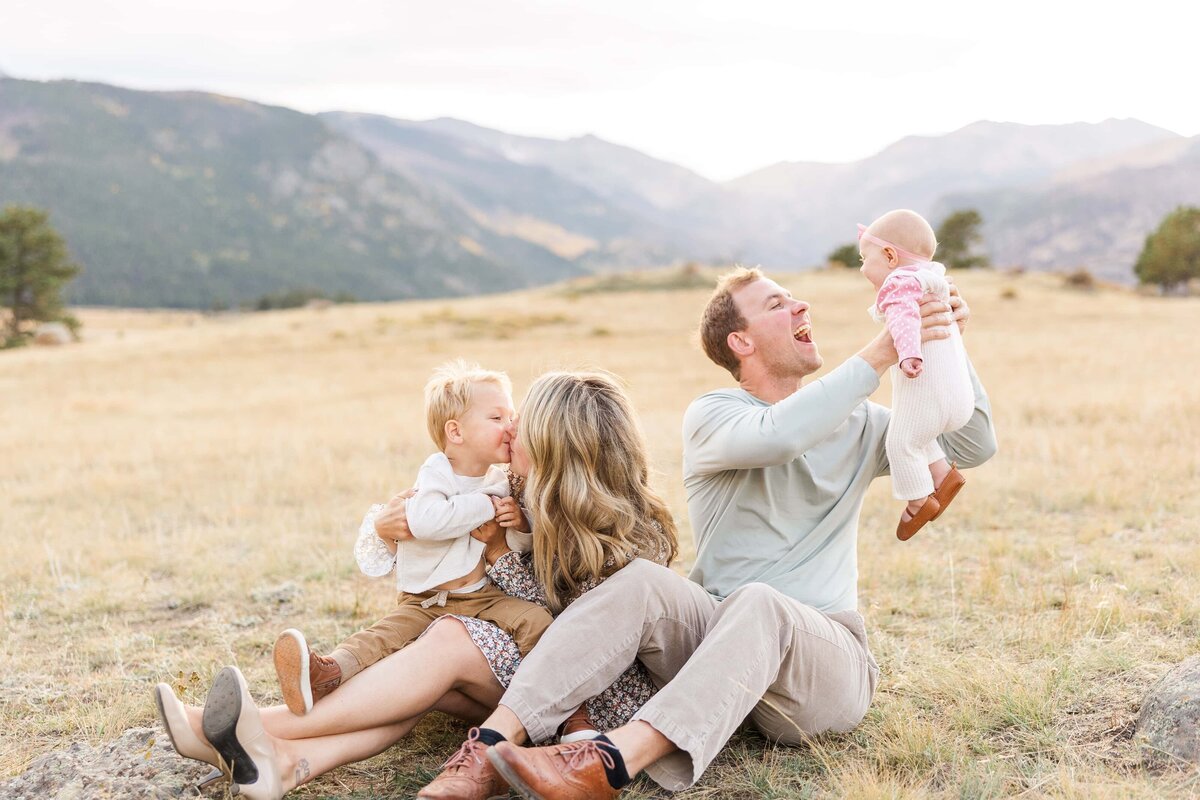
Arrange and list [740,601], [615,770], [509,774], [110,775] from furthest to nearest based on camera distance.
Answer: [110,775] < [740,601] < [615,770] < [509,774]

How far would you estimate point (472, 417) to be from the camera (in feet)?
12.5

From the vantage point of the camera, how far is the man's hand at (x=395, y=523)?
3684mm

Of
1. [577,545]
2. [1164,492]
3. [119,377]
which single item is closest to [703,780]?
[577,545]

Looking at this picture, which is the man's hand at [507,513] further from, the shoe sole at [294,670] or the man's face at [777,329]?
the man's face at [777,329]

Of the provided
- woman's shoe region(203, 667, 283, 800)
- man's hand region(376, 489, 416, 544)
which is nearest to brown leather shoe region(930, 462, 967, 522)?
man's hand region(376, 489, 416, 544)

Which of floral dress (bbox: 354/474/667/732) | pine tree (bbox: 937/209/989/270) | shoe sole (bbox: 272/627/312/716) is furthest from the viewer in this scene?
pine tree (bbox: 937/209/989/270)

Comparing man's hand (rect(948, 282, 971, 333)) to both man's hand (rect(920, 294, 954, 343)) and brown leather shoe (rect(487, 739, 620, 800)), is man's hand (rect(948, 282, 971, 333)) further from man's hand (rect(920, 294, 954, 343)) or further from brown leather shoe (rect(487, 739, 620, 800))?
brown leather shoe (rect(487, 739, 620, 800))

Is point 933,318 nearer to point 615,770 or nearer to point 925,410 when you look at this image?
point 925,410

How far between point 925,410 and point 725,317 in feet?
2.81

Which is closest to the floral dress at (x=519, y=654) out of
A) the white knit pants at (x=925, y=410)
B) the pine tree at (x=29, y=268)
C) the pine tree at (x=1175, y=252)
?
the white knit pants at (x=925, y=410)

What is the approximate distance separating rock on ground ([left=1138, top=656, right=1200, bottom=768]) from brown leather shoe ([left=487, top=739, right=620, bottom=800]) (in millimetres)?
1830

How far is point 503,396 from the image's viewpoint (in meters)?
3.90

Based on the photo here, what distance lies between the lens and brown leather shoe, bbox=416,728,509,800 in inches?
116

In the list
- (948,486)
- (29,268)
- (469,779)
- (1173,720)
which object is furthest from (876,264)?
(29,268)
